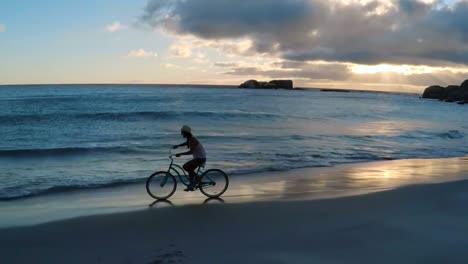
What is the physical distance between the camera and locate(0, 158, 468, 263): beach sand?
674cm

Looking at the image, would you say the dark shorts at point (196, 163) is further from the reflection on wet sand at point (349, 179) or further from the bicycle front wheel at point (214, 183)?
the reflection on wet sand at point (349, 179)

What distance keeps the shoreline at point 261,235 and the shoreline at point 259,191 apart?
26.7 inches

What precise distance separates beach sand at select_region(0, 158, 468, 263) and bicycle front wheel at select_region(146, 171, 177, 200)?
333 millimetres

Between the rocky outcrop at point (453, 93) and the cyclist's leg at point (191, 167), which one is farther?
the rocky outcrop at point (453, 93)

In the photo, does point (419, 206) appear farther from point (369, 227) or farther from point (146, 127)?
point (146, 127)

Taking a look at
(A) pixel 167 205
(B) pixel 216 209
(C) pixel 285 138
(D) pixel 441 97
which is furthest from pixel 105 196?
(D) pixel 441 97

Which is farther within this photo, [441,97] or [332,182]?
[441,97]

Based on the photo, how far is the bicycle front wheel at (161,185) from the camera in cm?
1104

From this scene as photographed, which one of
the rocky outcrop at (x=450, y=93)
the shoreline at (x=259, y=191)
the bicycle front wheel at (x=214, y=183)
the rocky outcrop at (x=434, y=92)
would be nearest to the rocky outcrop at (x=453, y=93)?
the rocky outcrop at (x=450, y=93)

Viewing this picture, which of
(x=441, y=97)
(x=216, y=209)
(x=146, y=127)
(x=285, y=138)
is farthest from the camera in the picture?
(x=441, y=97)

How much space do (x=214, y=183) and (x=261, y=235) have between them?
3.61 meters

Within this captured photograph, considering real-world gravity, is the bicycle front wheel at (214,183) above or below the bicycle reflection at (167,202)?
above

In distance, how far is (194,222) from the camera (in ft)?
28.6

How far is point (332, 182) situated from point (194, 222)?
19.3 feet
